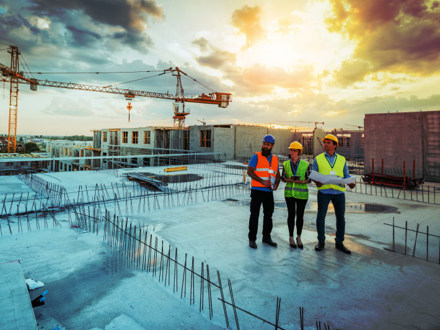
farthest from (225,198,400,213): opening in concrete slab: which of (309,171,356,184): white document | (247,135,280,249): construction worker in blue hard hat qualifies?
(309,171,356,184): white document

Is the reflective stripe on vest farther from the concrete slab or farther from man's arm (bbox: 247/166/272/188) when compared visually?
the concrete slab

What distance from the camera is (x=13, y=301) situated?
2.41m

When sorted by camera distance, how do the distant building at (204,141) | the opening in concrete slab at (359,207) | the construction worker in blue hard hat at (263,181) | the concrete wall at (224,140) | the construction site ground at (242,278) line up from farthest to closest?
the distant building at (204,141)
the concrete wall at (224,140)
the opening in concrete slab at (359,207)
the construction worker in blue hard hat at (263,181)
the construction site ground at (242,278)

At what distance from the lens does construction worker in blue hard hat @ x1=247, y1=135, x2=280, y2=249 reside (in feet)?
14.2

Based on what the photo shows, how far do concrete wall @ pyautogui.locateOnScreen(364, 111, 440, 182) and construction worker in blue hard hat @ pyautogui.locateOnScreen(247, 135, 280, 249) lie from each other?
13985mm

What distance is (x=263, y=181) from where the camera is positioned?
4262mm

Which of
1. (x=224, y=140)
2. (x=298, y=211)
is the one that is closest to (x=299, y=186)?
(x=298, y=211)

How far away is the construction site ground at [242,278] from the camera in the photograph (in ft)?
8.40

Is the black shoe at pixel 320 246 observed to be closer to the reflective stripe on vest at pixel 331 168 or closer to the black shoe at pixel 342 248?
the black shoe at pixel 342 248

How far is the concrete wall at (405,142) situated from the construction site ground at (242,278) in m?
10.4

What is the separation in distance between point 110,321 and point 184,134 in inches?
1182

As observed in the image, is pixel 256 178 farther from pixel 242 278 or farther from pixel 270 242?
pixel 242 278

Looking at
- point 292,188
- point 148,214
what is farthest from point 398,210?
point 148,214

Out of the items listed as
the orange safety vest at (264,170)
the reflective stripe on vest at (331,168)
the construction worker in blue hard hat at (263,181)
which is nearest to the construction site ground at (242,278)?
the construction worker in blue hard hat at (263,181)
